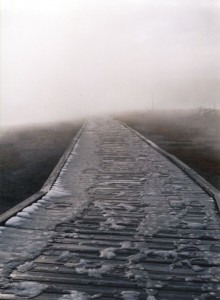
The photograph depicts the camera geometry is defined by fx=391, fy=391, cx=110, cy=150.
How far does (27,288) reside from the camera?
4.37 metres

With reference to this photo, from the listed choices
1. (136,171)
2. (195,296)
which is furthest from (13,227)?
(136,171)

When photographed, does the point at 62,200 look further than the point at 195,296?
Yes

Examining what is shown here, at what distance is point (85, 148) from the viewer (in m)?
19.0

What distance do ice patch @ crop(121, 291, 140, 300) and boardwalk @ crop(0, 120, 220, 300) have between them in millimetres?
11

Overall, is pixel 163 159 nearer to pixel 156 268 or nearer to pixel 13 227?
pixel 13 227

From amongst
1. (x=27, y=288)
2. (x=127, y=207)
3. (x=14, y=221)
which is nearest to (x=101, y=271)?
(x=27, y=288)

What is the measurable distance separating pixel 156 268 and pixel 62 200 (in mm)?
4145

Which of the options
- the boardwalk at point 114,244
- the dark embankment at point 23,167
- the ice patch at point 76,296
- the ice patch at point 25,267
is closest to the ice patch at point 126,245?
the boardwalk at point 114,244

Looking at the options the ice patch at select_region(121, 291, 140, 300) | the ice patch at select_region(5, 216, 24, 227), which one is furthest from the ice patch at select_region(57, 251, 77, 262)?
the ice patch at select_region(5, 216, 24, 227)

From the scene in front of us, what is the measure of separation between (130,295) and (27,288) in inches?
45.3

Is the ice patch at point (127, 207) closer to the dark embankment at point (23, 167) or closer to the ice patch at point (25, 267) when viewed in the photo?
the ice patch at point (25, 267)

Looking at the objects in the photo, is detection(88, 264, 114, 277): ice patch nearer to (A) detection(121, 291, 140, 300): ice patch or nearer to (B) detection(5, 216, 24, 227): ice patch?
(A) detection(121, 291, 140, 300): ice patch

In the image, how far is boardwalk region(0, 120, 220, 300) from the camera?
4.44 metres

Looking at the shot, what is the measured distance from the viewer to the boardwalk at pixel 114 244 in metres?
4.44
